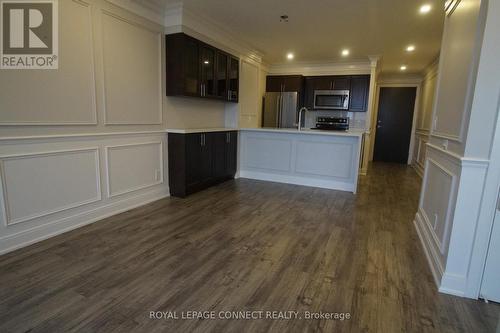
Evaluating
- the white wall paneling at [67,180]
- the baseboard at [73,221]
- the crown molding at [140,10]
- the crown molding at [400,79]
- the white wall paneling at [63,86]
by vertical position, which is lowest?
the baseboard at [73,221]

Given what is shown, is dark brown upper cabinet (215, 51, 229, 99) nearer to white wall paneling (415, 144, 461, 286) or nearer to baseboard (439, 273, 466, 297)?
white wall paneling (415, 144, 461, 286)

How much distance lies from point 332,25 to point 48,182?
4035mm

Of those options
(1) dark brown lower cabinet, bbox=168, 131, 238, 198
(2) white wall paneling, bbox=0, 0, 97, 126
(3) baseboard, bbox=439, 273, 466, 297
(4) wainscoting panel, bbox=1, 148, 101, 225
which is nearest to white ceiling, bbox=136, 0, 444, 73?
(2) white wall paneling, bbox=0, 0, 97, 126

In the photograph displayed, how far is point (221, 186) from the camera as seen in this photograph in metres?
4.57

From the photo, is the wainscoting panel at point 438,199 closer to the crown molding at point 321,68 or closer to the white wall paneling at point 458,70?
the white wall paneling at point 458,70

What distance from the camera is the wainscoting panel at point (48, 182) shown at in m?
2.24

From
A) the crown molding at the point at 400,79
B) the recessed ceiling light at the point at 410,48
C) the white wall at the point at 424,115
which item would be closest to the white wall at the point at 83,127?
the recessed ceiling light at the point at 410,48

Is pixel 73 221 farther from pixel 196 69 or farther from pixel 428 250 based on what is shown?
pixel 428 250

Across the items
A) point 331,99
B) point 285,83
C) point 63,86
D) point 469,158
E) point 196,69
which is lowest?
point 469,158

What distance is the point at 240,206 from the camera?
141 inches

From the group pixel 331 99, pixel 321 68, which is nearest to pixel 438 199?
pixel 331 99

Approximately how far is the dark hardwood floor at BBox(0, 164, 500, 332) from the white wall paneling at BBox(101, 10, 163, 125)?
1.20m

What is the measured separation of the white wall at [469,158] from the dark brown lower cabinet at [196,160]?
2.95 meters

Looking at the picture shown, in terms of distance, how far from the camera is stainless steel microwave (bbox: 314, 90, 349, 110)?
20.7ft
